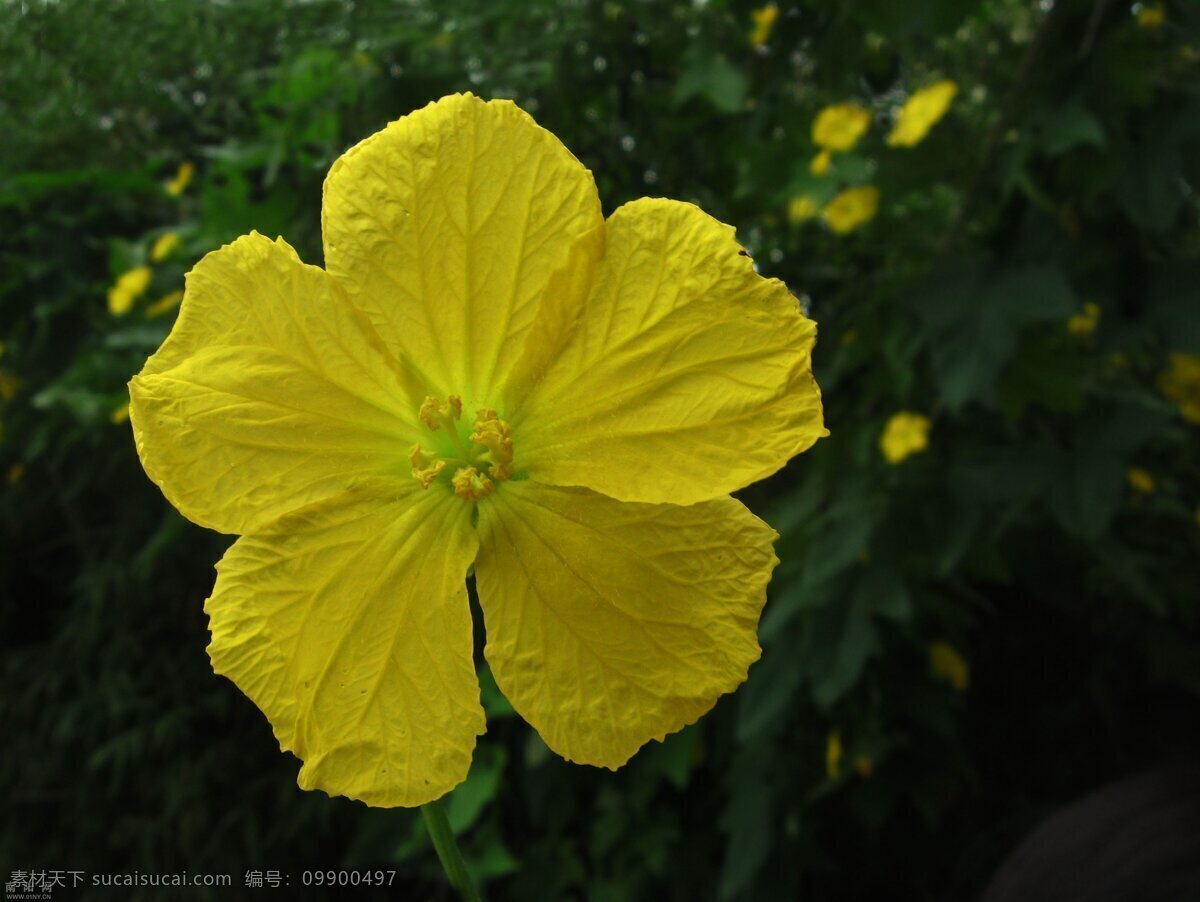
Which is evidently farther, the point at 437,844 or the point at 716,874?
the point at 716,874

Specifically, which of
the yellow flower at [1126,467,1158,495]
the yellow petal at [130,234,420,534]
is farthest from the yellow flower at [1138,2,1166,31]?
the yellow petal at [130,234,420,534]

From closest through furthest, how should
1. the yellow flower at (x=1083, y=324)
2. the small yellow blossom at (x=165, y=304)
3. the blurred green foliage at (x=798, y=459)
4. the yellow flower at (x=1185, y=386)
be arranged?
the small yellow blossom at (x=165, y=304) < the blurred green foliage at (x=798, y=459) < the yellow flower at (x=1083, y=324) < the yellow flower at (x=1185, y=386)

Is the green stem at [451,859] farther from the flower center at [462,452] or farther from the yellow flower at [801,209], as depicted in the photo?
the yellow flower at [801,209]

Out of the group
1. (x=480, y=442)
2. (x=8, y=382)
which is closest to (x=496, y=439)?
(x=480, y=442)

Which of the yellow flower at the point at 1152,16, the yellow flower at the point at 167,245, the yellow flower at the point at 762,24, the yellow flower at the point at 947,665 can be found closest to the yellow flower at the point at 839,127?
the yellow flower at the point at 762,24

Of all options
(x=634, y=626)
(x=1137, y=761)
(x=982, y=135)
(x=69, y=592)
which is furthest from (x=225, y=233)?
(x=1137, y=761)

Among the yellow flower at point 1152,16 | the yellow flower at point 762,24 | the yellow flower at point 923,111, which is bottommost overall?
the yellow flower at point 923,111

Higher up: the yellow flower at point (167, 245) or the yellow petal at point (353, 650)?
the yellow petal at point (353, 650)

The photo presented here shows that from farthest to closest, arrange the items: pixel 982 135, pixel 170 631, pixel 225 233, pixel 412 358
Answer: pixel 170 631 < pixel 982 135 < pixel 225 233 < pixel 412 358

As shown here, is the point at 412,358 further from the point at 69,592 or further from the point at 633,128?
the point at 69,592
